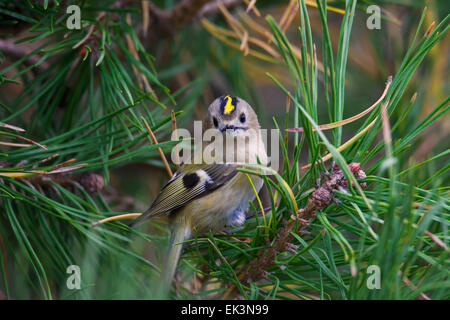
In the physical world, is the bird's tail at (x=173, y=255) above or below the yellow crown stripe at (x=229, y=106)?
below

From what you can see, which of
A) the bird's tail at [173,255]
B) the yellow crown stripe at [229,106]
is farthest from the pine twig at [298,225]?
the yellow crown stripe at [229,106]

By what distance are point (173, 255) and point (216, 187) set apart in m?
0.27

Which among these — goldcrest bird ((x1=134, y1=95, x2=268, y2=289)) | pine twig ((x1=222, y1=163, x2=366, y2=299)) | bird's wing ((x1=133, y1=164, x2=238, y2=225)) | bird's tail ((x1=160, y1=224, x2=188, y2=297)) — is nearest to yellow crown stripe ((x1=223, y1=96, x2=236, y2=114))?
goldcrest bird ((x1=134, y1=95, x2=268, y2=289))

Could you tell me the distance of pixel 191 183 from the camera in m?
1.25

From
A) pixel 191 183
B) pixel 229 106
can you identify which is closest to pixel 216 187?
pixel 191 183

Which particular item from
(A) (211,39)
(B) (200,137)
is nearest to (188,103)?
(B) (200,137)

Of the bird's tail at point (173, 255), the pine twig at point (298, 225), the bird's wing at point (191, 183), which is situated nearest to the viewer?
the pine twig at point (298, 225)

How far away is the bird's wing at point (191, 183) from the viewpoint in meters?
1.17

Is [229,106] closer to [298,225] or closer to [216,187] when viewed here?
[216,187]

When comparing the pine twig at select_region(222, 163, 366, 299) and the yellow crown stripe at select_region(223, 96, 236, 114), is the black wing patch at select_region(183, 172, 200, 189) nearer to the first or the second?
the yellow crown stripe at select_region(223, 96, 236, 114)

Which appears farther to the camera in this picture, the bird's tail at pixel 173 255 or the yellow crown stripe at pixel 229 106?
the yellow crown stripe at pixel 229 106

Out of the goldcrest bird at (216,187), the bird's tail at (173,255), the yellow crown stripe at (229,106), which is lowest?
the bird's tail at (173,255)

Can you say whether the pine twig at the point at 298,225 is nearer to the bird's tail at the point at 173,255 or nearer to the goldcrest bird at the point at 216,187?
the bird's tail at the point at 173,255

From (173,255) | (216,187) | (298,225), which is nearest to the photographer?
(298,225)
